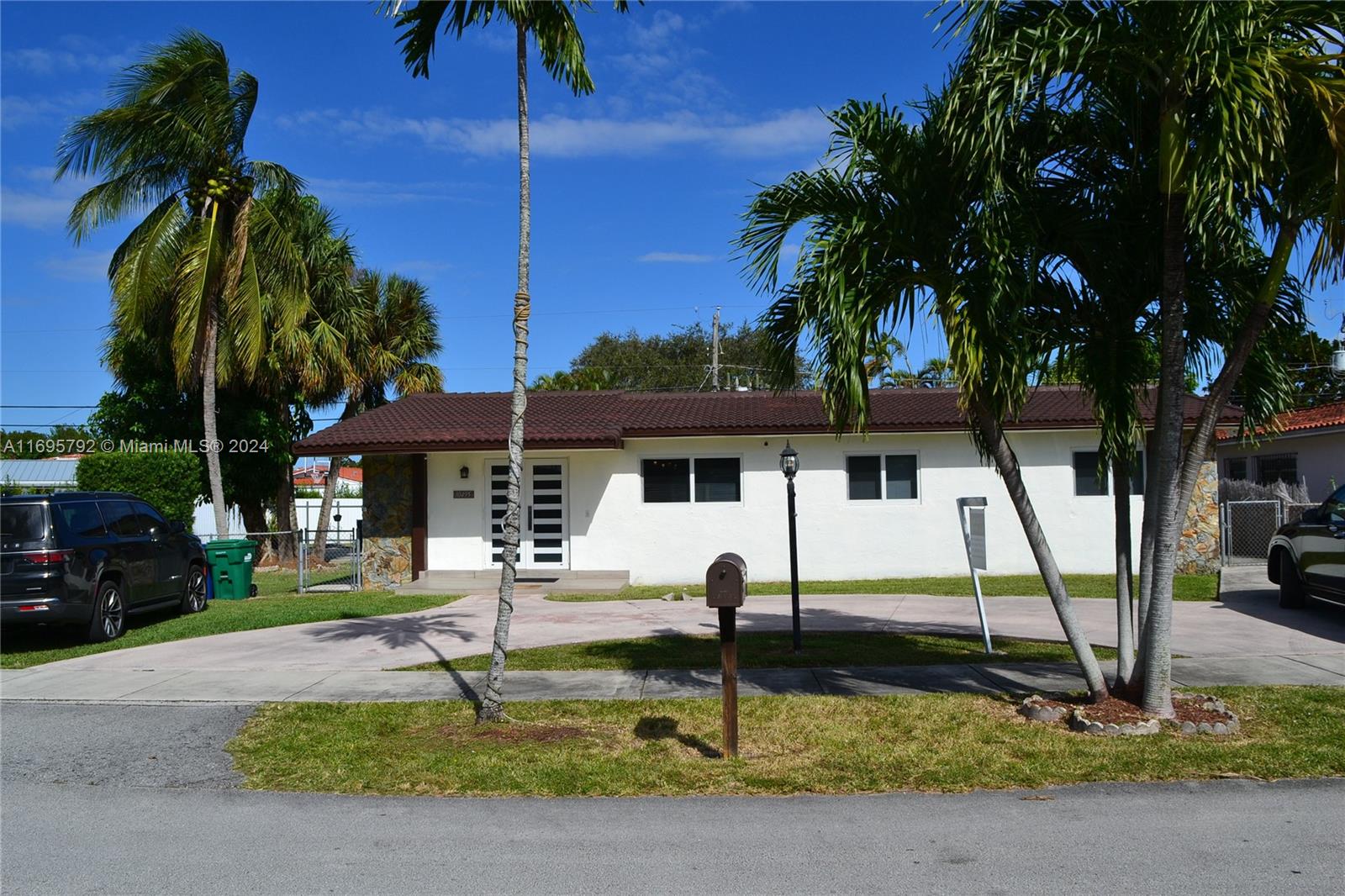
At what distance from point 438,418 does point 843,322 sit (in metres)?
14.3

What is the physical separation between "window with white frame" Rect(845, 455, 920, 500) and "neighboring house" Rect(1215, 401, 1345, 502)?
6.44m

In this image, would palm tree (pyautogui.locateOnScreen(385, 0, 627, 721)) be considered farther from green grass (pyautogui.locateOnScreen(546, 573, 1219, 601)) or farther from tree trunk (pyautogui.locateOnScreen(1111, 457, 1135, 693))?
green grass (pyautogui.locateOnScreen(546, 573, 1219, 601))

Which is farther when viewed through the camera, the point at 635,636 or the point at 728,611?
the point at 635,636

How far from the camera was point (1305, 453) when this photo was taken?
23.6 m

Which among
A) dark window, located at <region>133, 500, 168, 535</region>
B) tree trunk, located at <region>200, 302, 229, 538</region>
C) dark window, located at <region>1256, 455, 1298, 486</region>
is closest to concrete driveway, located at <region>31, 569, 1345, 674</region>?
dark window, located at <region>133, 500, 168, 535</region>

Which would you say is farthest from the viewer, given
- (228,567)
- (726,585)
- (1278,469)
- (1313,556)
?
(1278,469)

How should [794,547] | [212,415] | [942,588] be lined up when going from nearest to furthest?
[794,547], [942,588], [212,415]

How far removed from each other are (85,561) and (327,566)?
1681cm

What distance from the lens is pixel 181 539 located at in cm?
1541

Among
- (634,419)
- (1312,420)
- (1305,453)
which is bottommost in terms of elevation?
(1305,453)

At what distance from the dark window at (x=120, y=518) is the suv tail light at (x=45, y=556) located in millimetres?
1439

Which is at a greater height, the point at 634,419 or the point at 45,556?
the point at 634,419

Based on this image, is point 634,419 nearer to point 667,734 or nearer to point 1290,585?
point 1290,585

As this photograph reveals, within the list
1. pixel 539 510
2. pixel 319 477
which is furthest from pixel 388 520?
pixel 319 477
